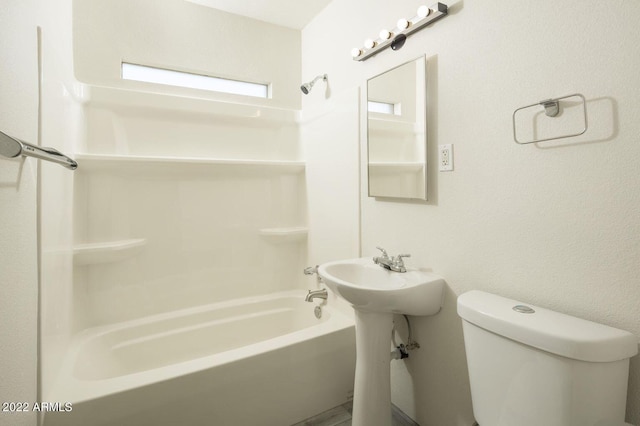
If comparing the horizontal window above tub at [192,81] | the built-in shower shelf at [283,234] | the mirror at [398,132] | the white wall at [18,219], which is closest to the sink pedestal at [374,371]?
the mirror at [398,132]

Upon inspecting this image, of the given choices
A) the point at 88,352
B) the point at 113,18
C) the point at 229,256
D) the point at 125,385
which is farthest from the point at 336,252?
the point at 113,18

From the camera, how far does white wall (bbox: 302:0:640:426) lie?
0.94 meters

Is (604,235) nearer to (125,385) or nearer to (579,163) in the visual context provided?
(579,163)

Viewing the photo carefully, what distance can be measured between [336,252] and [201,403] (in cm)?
118

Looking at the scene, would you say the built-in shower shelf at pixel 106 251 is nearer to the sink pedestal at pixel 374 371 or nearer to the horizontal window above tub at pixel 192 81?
the horizontal window above tub at pixel 192 81

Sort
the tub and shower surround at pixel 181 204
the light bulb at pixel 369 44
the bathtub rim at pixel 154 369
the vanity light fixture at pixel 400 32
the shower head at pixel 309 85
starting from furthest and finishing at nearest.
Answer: the shower head at pixel 309 85
the tub and shower surround at pixel 181 204
the light bulb at pixel 369 44
the vanity light fixture at pixel 400 32
the bathtub rim at pixel 154 369

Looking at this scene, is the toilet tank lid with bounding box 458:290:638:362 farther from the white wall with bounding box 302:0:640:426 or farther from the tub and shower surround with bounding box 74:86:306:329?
the tub and shower surround with bounding box 74:86:306:329

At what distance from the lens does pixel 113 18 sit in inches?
79.9

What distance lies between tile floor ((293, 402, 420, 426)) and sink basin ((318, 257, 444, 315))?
67 cm

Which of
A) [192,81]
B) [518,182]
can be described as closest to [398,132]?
[518,182]

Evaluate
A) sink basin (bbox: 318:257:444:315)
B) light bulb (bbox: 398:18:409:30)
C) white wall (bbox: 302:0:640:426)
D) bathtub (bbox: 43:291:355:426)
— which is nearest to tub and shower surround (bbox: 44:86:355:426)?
bathtub (bbox: 43:291:355:426)

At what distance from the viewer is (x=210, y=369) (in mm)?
1452

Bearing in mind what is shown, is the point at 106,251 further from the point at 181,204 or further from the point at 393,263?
the point at 393,263

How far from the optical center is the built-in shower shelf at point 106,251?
1890 millimetres
